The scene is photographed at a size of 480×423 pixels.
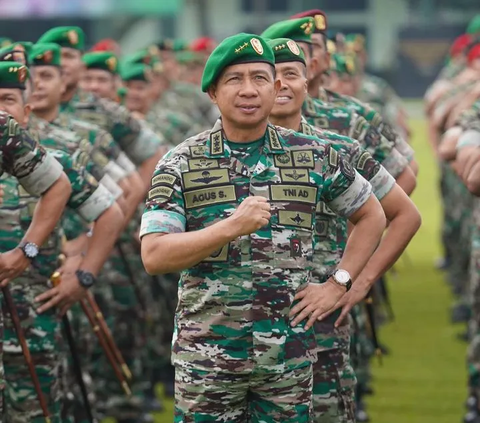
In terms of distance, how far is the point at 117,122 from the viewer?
1005 centimetres

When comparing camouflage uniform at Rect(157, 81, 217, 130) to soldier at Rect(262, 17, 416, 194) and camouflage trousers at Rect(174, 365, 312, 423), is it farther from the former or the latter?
camouflage trousers at Rect(174, 365, 312, 423)

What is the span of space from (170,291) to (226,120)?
711cm

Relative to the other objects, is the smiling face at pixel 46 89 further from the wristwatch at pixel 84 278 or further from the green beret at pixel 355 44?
the green beret at pixel 355 44

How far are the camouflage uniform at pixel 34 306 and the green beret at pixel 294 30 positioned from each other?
1187 mm

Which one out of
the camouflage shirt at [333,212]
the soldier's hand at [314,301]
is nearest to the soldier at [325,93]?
the camouflage shirt at [333,212]

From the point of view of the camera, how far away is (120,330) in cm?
1060

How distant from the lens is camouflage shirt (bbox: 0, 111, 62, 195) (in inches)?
264

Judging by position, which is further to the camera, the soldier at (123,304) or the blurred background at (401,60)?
the blurred background at (401,60)

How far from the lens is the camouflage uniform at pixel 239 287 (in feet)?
19.2

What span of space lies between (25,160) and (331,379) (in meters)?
1.71

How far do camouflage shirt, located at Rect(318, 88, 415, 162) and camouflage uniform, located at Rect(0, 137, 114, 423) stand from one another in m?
1.38

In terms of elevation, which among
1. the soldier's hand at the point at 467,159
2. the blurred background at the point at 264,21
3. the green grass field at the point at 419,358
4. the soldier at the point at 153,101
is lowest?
the blurred background at the point at 264,21

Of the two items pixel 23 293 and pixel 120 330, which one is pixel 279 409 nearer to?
pixel 23 293

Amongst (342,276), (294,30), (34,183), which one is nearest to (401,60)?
(294,30)
